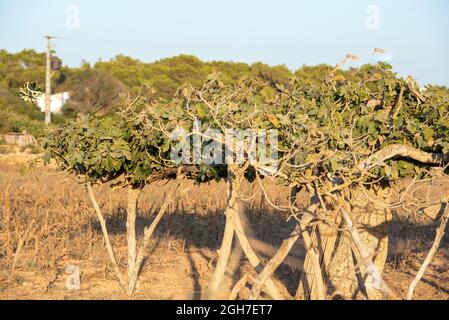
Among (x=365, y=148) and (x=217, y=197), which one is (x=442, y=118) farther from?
(x=217, y=197)

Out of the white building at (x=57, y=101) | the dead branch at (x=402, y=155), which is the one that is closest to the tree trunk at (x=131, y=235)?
the dead branch at (x=402, y=155)

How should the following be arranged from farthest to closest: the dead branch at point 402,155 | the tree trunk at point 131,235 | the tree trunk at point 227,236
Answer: the tree trunk at point 131,235 → the tree trunk at point 227,236 → the dead branch at point 402,155

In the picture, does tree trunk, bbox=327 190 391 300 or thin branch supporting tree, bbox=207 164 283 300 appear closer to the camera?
thin branch supporting tree, bbox=207 164 283 300

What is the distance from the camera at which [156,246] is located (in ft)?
36.0

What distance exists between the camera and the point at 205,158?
22.4 feet

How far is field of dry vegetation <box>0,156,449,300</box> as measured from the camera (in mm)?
8352

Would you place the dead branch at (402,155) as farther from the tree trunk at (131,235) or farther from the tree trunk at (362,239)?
the tree trunk at (131,235)

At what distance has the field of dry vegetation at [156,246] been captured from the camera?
8.35 m

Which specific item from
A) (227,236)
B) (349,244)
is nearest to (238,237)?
(227,236)

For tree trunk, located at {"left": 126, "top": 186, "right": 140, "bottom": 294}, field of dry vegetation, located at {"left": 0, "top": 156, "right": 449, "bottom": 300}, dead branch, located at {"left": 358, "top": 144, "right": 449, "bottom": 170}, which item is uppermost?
dead branch, located at {"left": 358, "top": 144, "right": 449, "bottom": 170}

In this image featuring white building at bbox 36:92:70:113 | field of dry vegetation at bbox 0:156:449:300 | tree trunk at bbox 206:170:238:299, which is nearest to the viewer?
tree trunk at bbox 206:170:238:299

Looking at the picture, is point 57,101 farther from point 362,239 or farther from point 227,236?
point 227,236

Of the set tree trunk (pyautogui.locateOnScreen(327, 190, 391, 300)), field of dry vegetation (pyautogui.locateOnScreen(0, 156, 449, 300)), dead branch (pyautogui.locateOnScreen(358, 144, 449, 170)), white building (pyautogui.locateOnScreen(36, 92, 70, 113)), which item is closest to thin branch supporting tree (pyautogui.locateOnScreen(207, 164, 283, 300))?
field of dry vegetation (pyautogui.locateOnScreen(0, 156, 449, 300))

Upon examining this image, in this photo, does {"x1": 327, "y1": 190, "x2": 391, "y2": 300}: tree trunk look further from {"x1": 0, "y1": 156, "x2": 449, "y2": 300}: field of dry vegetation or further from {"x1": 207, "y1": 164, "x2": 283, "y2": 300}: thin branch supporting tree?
{"x1": 207, "y1": 164, "x2": 283, "y2": 300}: thin branch supporting tree
